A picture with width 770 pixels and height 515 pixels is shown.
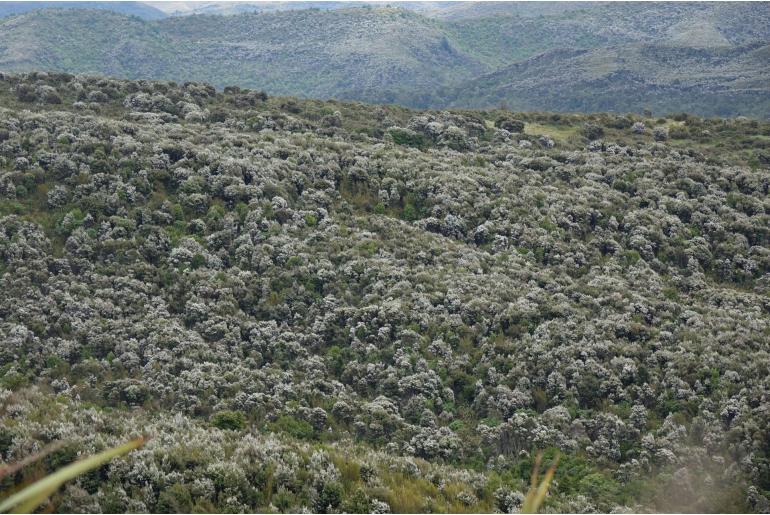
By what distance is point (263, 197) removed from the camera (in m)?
40.9

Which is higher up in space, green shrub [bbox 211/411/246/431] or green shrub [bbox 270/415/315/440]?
green shrub [bbox 211/411/246/431]

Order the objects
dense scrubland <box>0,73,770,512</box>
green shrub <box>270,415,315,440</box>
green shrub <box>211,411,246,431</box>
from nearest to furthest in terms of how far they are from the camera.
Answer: dense scrubland <box>0,73,770,512</box> < green shrub <box>211,411,246,431</box> < green shrub <box>270,415,315,440</box>

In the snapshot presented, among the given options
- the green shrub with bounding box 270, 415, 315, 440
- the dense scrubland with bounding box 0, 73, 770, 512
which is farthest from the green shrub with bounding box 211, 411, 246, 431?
the green shrub with bounding box 270, 415, 315, 440

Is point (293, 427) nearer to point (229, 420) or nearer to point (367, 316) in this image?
point (229, 420)

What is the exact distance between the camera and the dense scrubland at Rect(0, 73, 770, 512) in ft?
58.5

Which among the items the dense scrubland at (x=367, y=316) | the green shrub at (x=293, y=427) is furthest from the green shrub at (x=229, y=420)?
the green shrub at (x=293, y=427)

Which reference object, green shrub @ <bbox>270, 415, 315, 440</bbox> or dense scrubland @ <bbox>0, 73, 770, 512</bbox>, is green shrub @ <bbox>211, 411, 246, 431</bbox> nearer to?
dense scrubland @ <bbox>0, 73, 770, 512</bbox>

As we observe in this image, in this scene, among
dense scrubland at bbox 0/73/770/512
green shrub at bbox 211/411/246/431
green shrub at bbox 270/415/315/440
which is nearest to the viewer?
dense scrubland at bbox 0/73/770/512

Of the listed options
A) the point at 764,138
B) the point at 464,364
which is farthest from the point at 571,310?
the point at 764,138

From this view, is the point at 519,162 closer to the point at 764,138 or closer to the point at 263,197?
the point at 263,197

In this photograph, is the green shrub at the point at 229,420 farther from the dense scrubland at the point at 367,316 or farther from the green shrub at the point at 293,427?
the green shrub at the point at 293,427

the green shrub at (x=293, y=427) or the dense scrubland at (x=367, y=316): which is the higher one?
the dense scrubland at (x=367, y=316)

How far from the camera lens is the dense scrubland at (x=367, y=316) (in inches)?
702

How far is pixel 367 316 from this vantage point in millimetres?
32375
